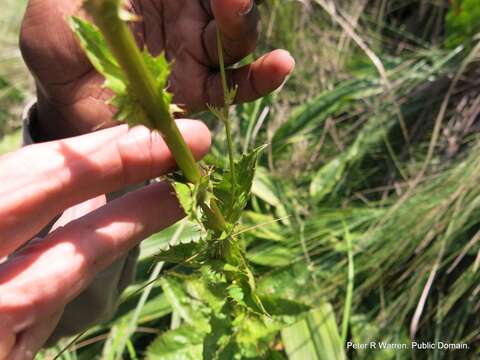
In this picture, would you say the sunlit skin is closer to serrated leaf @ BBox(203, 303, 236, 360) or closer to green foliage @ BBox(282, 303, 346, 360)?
serrated leaf @ BBox(203, 303, 236, 360)

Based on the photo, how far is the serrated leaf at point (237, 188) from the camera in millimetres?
558

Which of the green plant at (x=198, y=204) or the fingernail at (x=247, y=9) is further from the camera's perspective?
the fingernail at (x=247, y=9)

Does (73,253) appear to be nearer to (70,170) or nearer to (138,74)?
(70,170)

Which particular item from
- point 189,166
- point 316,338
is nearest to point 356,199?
point 316,338

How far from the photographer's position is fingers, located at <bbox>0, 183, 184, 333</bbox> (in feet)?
1.73

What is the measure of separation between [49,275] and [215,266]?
19cm

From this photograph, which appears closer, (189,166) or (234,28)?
(189,166)

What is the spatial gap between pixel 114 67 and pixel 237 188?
211mm

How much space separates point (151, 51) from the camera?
912 mm

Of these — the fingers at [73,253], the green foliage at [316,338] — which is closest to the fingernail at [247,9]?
the fingers at [73,253]

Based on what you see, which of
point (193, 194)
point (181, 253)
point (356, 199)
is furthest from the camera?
point (356, 199)

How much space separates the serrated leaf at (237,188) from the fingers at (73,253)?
0.20 feet

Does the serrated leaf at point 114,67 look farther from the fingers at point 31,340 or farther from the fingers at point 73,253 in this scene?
the fingers at point 31,340

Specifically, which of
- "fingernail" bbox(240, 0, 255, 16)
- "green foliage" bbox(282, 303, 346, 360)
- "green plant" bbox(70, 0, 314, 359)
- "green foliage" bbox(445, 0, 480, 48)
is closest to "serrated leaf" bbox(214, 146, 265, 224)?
"green plant" bbox(70, 0, 314, 359)
